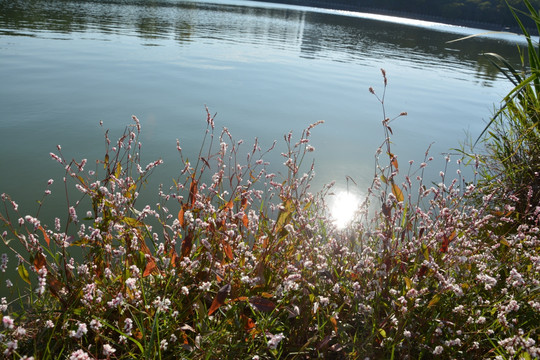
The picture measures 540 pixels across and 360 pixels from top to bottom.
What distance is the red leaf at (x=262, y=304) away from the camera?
7.62 feet

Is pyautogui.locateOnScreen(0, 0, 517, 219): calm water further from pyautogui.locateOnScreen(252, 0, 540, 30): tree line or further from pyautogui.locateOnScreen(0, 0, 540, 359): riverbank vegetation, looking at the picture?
pyautogui.locateOnScreen(252, 0, 540, 30): tree line

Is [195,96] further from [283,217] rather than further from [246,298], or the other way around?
[246,298]

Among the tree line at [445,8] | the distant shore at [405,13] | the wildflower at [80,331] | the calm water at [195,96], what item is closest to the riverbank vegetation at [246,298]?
the wildflower at [80,331]

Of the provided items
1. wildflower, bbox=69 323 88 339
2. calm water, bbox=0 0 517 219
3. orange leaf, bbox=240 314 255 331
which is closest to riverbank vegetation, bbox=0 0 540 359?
orange leaf, bbox=240 314 255 331

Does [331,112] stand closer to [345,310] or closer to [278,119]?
[278,119]

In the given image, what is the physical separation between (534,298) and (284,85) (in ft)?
34.2

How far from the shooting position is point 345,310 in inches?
111

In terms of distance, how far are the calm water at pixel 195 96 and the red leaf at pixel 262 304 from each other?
10.5 feet

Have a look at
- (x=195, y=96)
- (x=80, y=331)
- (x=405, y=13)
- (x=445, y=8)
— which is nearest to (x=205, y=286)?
(x=80, y=331)

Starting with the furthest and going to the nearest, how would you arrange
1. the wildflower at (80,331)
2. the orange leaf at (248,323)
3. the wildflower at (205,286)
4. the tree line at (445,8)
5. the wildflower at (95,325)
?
the tree line at (445,8)
the orange leaf at (248,323)
the wildflower at (205,286)
the wildflower at (95,325)
the wildflower at (80,331)

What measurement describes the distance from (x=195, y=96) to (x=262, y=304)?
27.3 feet

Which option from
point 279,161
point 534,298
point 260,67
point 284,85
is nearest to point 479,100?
point 284,85

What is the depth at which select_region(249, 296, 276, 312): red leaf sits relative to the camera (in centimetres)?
232

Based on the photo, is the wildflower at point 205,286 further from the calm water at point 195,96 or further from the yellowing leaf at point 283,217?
the calm water at point 195,96
